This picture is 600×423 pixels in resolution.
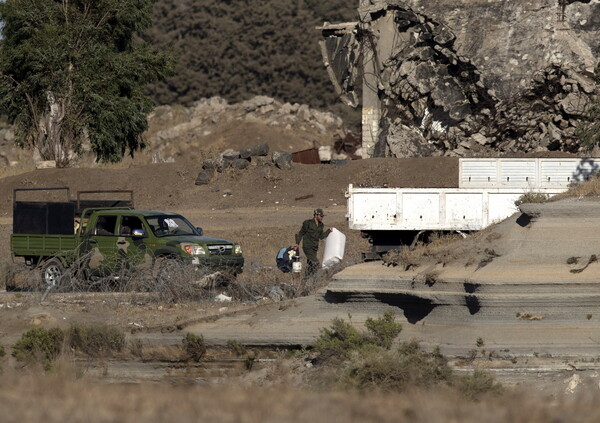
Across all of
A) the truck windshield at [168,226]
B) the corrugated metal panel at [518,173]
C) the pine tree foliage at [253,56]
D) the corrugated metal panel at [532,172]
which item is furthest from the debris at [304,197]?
the pine tree foliage at [253,56]

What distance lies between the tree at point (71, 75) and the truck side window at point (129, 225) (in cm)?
1981

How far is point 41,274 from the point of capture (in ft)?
71.7

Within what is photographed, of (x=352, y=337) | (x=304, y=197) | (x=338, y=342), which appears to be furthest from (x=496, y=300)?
(x=304, y=197)

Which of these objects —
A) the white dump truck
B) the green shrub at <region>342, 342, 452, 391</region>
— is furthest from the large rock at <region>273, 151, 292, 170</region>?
the green shrub at <region>342, 342, 452, 391</region>

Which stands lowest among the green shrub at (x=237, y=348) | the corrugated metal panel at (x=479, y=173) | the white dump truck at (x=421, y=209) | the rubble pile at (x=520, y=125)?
the green shrub at (x=237, y=348)

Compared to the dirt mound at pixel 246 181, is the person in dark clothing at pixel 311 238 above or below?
below

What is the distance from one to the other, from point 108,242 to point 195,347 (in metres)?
6.25

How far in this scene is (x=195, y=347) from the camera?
16.2m

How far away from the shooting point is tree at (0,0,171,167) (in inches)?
1630

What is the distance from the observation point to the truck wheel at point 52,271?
2159 centimetres

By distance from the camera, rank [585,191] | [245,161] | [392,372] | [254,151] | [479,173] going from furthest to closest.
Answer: [254,151]
[245,161]
[479,173]
[585,191]
[392,372]

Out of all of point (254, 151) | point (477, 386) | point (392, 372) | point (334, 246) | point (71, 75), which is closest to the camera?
point (477, 386)

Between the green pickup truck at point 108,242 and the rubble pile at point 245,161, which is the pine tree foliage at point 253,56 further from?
the green pickup truck at point 108,242

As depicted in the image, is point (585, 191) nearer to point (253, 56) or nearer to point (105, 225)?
point (105, 225)
